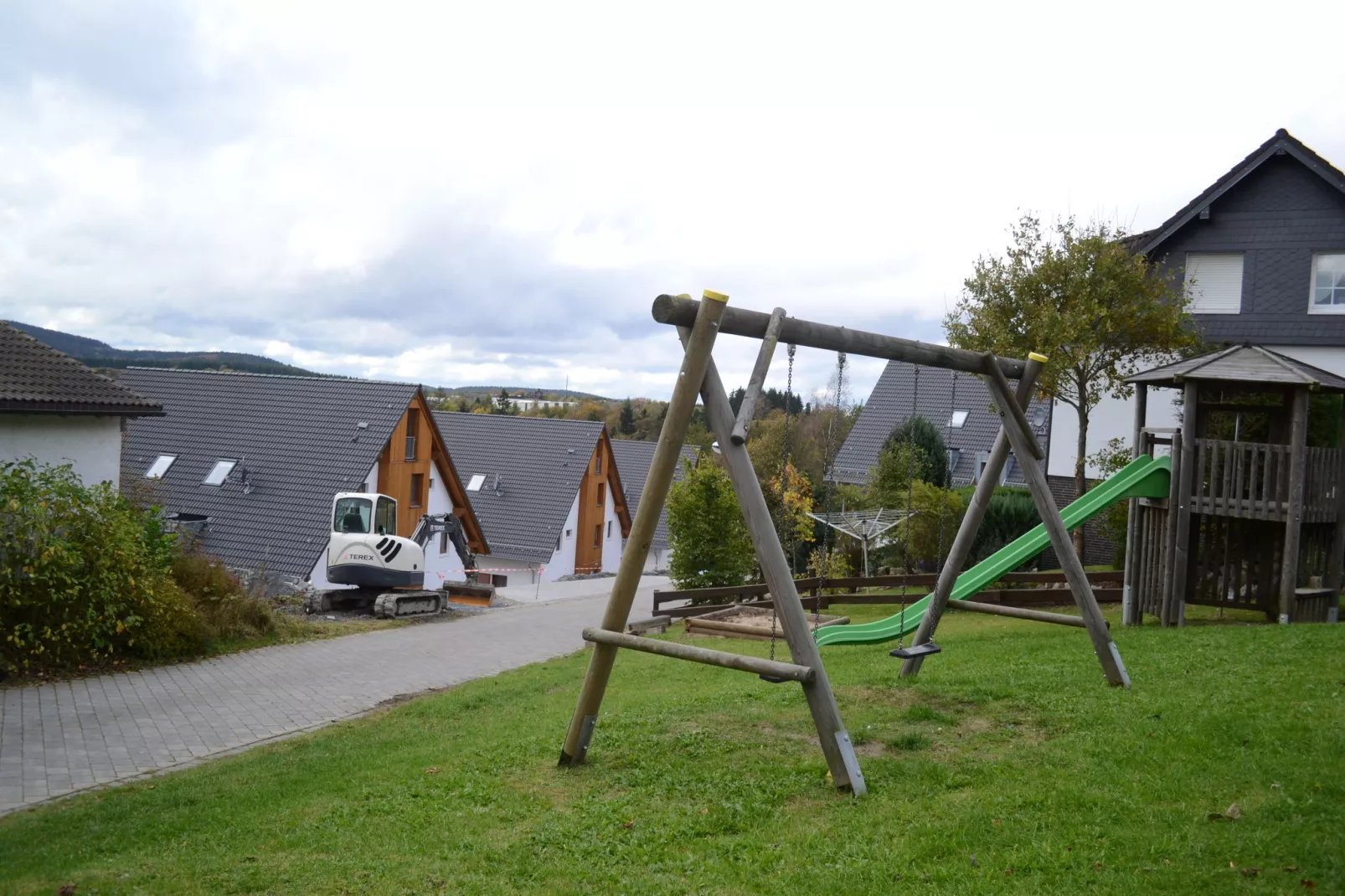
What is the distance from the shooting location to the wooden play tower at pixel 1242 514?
13.8 metres

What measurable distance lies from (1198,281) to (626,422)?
6329 cm

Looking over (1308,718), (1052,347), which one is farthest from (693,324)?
(1052,347)

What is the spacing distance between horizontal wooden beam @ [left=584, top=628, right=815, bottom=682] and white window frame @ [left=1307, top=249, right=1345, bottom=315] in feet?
66.2

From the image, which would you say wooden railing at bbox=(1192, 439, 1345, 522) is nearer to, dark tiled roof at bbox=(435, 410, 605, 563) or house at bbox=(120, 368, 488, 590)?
house at bbox=(120, 368, 488, 590)

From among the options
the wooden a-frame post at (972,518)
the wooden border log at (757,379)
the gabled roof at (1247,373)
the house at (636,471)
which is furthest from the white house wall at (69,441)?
the house at (636,471)

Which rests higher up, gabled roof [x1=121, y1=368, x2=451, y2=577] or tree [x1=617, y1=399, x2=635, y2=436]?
tree [x1=617, y1=399, x2=635, y2=436]

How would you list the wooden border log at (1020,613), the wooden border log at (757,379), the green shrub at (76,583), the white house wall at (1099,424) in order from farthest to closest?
the white house wall at (1099,424), the green shrub at (76,583), the wooden border log at (1020,613), the wooden border log at (757,379)

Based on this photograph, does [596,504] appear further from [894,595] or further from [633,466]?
[894,595]

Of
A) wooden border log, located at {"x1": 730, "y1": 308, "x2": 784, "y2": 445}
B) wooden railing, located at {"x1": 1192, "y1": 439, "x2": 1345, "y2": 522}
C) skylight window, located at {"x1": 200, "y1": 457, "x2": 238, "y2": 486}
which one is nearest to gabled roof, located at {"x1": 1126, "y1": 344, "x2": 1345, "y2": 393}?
wooden railing, located at {"x1": 1192, "y1": 439, "x2": 1345, "y2": 522}

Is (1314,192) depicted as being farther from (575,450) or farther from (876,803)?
(575,450)

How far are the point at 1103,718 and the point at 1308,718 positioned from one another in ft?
4.13

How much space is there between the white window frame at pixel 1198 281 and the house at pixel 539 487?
2639 cm

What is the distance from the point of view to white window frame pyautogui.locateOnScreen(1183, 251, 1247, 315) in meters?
22.5

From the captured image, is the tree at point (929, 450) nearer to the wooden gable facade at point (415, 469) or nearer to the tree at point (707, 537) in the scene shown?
the tree at point (707, 537)
